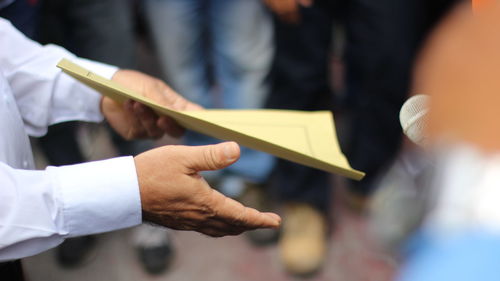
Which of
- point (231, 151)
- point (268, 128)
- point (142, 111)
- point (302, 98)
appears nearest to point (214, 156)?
point (231, 151)

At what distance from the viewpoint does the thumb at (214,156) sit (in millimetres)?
819

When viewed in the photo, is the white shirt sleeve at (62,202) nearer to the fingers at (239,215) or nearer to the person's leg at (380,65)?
the fingers at (239,215)

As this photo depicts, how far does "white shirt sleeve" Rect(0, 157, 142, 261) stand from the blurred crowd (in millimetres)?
815

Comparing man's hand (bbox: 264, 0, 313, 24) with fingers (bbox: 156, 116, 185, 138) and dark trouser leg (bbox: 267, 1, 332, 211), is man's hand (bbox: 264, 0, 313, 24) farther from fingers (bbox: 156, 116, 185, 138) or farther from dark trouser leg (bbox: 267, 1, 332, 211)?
fingers (bbox: 156, 116, 185, 138)

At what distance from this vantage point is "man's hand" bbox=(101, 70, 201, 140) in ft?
3.48

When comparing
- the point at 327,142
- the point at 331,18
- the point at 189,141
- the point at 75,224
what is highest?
the point at 331,18

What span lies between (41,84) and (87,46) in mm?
671

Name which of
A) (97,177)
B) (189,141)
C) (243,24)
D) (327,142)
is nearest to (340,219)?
(189,141)

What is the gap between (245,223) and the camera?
88 centimetres

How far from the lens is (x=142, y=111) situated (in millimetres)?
1046

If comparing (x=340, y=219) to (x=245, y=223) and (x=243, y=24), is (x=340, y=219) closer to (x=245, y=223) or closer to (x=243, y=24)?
(x=243, y=24)

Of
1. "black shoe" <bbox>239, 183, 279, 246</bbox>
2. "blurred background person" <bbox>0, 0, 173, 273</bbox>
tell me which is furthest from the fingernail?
"black shoe" <bbox>239, 183, 279, 246</bbox>

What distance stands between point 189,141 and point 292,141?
1.05m

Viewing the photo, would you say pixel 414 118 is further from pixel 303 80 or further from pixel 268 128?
pixel 303 80
